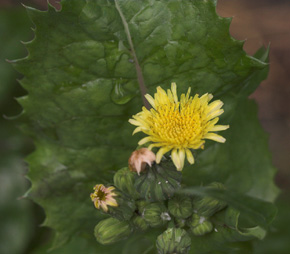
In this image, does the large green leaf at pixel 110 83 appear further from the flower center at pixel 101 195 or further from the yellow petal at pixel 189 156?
the flower center at pixel 101 195

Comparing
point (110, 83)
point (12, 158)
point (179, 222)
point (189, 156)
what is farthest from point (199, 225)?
point (12, 158)

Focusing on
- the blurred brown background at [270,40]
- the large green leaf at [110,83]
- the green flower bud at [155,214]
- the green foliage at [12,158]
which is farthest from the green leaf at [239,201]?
the blurred brown background at [270,40]

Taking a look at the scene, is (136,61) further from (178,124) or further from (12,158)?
(12,158)

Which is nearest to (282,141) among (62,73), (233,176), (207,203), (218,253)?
(233,176)

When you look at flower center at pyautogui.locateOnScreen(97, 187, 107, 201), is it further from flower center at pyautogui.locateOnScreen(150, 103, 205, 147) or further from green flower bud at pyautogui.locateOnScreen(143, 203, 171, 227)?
flower center at pyautogui.locateOnScreen(150, 103, 205, 147)

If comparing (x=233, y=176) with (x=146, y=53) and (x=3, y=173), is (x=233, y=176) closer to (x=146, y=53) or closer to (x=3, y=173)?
(x=146, y=53)

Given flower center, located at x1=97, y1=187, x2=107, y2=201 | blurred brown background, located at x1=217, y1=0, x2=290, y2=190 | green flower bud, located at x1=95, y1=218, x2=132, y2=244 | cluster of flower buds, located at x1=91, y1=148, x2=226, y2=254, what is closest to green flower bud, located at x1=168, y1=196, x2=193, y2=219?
cluster of flower buds, located at x1=91, y1=148, x2=226, y2=254
